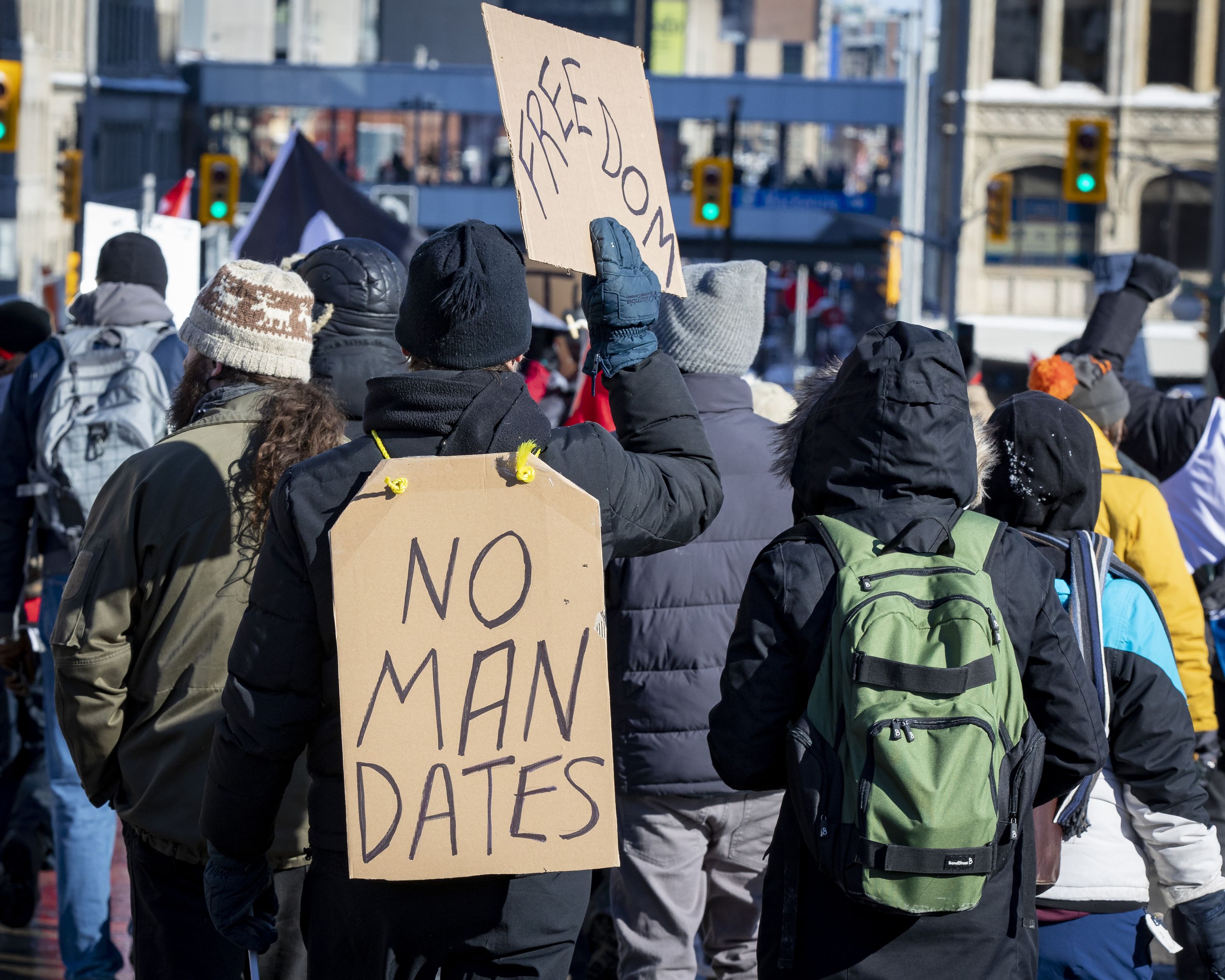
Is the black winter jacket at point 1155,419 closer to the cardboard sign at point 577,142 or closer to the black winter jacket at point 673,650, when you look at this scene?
the black winter jacket at point 673,650

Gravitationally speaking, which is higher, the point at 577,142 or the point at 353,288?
the point at 577,142

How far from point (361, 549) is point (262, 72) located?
5393 cm

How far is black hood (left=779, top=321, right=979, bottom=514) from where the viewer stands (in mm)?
2533

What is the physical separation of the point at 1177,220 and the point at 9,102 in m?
31.4

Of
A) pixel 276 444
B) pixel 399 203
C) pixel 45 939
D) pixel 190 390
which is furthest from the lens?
pixel 399 203

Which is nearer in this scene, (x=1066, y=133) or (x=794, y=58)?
(x=1066, y=133)

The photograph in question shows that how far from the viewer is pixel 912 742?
227 centimetres

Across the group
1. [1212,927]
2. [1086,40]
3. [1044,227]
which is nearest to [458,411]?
[1212,927]

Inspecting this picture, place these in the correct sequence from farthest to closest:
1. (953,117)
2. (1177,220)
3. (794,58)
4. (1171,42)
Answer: (794,58) < (953,117) < (1171,42) < (1177,220)

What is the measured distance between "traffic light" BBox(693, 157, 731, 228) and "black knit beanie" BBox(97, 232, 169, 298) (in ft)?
60.0

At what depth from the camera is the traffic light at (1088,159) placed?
1947 centimetres

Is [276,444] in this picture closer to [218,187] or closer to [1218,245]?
[1218,245]

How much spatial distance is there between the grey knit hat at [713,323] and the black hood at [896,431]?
1.19m

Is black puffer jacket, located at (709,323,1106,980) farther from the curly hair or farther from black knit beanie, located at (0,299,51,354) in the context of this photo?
black knit beanie, located at (0,299,51,354)
